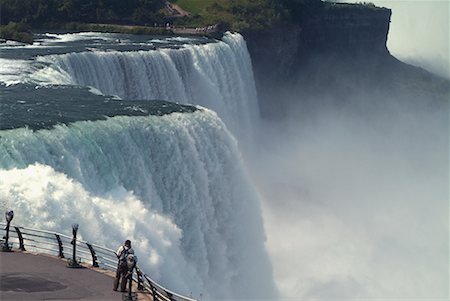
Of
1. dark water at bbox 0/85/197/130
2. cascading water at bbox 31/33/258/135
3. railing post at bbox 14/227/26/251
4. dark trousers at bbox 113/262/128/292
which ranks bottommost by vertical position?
dark trousers at bbox 113/262/128/292

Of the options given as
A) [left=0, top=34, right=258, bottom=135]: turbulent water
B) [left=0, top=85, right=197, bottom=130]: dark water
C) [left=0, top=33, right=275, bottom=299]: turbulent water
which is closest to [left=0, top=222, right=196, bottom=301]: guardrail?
[left=0, top=33, right=275, bottom=299]: turbulent water

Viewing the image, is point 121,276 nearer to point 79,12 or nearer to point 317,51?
point 79,12

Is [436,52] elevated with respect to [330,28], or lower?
elevated

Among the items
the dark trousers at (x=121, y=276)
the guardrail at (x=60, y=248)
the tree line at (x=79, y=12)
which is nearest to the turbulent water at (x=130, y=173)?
the guardrail at (x=60, y=248)

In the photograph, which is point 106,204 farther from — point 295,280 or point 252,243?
point 295,280

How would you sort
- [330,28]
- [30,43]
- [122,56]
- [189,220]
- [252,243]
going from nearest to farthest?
[189,220]
[252,243]
[122,56]
[30,43]
[330,28]

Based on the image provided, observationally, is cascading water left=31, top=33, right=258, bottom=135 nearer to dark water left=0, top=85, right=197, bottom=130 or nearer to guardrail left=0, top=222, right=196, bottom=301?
dark water left=0, top=85, right=197, bottom=130

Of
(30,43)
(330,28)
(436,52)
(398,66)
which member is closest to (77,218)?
(30,43)
